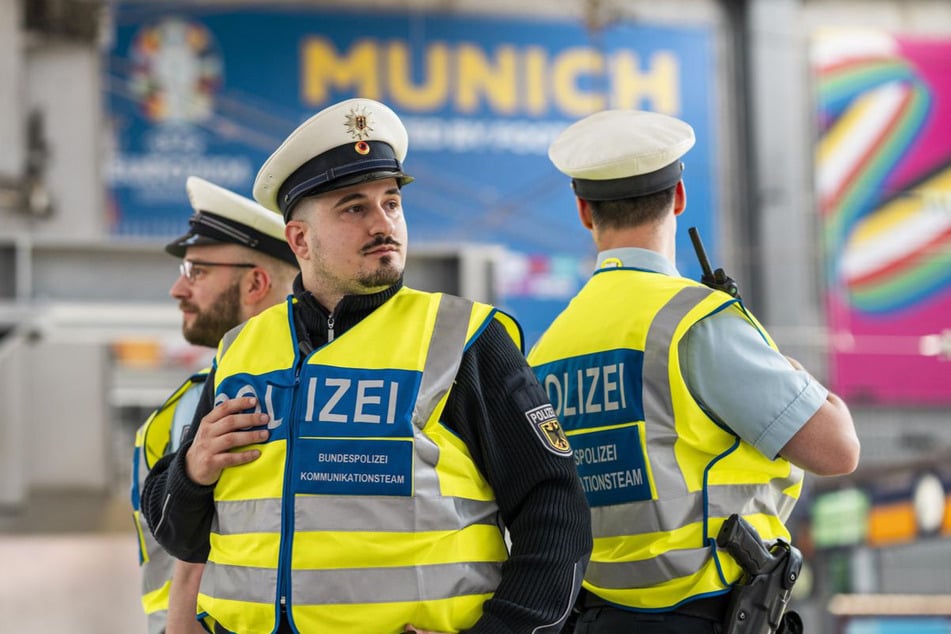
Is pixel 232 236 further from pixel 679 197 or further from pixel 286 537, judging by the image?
pixel 286 537

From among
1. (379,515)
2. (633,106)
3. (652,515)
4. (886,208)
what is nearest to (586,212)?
(652,515)

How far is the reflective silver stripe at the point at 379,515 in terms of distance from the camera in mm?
2166

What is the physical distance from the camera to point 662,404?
2.65 metres

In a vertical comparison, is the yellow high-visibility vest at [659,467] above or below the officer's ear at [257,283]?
below

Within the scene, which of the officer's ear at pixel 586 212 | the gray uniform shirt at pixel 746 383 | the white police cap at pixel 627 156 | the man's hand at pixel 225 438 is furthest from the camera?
the officer's ear at pixel 586 212

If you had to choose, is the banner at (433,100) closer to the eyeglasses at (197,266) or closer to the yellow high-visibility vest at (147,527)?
the eyeglasses at (197,266)

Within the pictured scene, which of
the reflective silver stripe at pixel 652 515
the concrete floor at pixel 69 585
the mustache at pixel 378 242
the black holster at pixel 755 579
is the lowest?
the concrete floor at pixel 69 585

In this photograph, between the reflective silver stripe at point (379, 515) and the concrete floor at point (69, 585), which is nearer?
the reflective silver stripe at point (379, 515)

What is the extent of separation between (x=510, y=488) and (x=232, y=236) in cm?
136

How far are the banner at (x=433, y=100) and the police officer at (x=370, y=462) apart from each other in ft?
40.1

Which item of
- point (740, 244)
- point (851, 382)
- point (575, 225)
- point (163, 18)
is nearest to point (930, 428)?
point (851, 382)

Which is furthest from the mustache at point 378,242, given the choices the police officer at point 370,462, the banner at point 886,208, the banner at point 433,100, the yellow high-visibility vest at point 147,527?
the banner at point 886,208

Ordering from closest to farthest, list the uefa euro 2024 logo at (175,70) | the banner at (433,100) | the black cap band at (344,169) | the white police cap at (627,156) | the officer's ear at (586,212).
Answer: the black cap band at (344,169), the white police cap at (627,156), the officer's ear at (586,212), the banner at (433,100), the uefa euro 2024 logo at (175,70)

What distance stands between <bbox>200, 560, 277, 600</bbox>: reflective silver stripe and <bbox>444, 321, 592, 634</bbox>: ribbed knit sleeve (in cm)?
32
